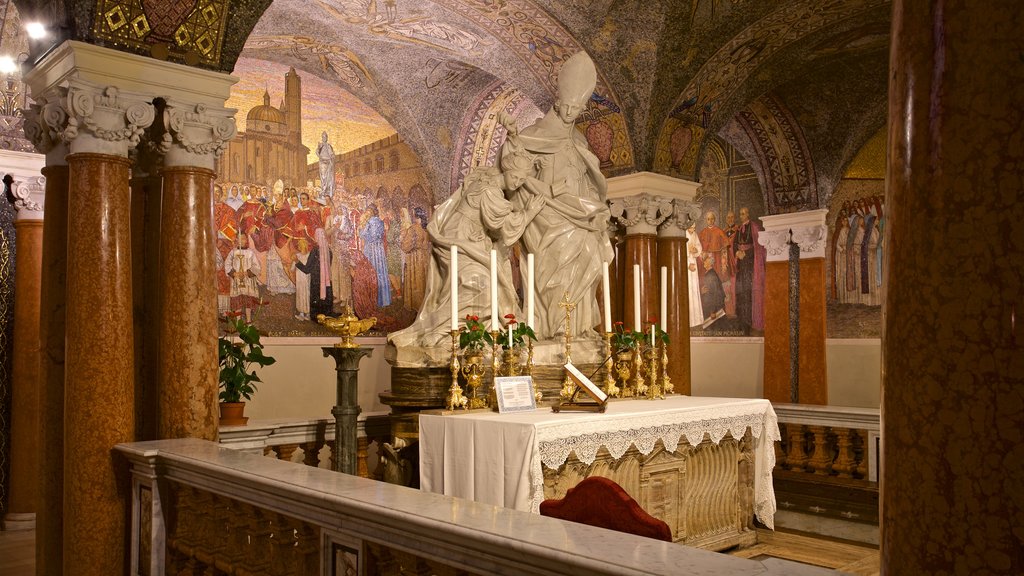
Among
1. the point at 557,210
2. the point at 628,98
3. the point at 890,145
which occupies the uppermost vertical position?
the point at 628,98

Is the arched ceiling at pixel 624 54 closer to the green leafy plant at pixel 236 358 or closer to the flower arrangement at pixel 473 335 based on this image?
the green leafy plant at pixel 236 358

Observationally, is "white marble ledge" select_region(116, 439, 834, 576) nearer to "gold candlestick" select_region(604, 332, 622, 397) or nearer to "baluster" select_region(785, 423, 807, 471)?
"gold candlestick" select_region(604, 332, 622, 397)

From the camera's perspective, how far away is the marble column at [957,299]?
1279mm

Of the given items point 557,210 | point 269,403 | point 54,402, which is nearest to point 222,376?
point 54,402

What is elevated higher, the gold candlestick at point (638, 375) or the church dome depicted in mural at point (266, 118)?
the church dome depicted in mural at point (266, 118)

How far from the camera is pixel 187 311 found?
203 inches

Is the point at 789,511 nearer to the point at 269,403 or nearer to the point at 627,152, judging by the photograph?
the point at 627,152

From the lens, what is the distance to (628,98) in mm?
8914

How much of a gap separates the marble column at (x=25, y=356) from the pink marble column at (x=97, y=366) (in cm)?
395

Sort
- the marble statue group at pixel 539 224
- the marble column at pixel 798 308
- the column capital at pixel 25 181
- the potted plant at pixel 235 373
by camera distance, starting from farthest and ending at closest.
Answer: the marble column at pixel 798 308 < the column capital at pixel 25 181 < the potted plant at pixel 235 373 < the marble statue group at pixel 539 224

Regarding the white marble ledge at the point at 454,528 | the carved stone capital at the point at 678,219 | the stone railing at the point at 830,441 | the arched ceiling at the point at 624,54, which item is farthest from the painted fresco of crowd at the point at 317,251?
the white marble ledge at the point at 454,528

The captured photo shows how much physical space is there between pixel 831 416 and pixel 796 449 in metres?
0.53

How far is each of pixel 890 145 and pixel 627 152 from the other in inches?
304

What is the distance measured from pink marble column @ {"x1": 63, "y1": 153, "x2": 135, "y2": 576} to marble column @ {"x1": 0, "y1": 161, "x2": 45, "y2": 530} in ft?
13.0
